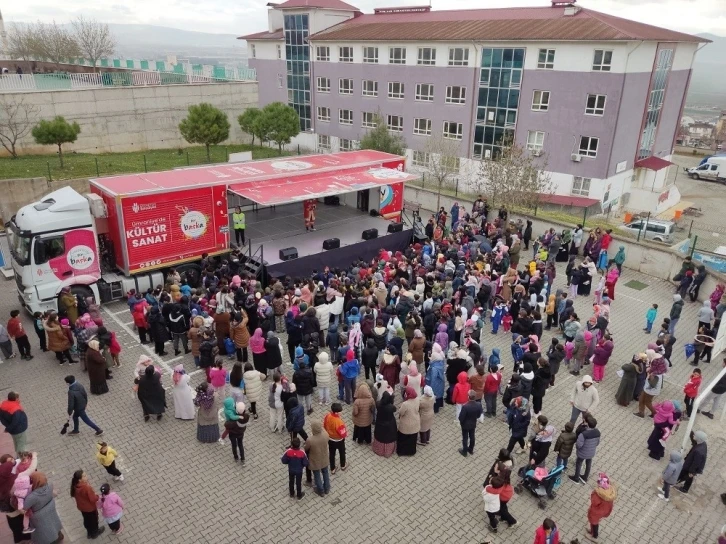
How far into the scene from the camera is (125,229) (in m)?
15.5

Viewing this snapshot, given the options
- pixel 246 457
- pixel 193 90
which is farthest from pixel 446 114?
pixel 246 457

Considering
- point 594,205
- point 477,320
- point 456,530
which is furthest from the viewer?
point 594,205

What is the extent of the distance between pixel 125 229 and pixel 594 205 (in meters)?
27.5

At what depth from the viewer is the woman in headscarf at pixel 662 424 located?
972 centimetres

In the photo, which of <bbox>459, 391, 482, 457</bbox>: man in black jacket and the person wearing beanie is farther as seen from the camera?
<bbox>459, 391, 482, 457</bbox>: man in black jacket

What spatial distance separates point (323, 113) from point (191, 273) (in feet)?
105

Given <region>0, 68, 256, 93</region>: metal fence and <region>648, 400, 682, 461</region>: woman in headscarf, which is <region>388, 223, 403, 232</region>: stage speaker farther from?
<region>0, 68, 256, 93</region>: metal fence

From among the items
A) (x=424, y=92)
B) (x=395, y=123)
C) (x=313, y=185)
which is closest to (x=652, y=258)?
(x=313, y=185)

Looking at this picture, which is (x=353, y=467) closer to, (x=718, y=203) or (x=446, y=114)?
(x=446, y=114)

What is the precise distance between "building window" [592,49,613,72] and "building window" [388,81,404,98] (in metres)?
13.9

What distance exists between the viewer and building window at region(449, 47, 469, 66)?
35.5 m

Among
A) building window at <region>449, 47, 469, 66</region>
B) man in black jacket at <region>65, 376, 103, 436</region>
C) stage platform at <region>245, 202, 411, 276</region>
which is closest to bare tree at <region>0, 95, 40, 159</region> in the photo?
stage platform at <region>245, 202, 411, 276</region>

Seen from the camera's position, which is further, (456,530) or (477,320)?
(477,320)

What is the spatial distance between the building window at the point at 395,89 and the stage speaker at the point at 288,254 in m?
25.9
